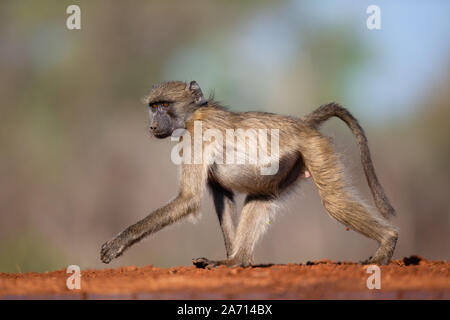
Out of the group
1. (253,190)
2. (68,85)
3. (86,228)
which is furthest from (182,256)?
(253,190)

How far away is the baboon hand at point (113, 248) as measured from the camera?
4.60 m

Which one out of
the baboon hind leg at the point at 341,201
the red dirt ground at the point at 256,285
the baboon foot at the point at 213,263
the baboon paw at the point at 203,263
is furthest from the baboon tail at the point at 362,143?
the baboon paw at the point at 203,263

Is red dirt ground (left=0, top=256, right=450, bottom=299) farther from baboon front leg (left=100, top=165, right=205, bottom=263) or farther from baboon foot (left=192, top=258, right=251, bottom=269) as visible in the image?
baboon foot (left=192, top=258, right=251, bottom=269)

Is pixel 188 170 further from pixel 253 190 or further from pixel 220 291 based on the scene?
pixel 220 291

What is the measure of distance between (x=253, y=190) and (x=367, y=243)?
331 inches

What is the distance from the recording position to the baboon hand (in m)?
4.60

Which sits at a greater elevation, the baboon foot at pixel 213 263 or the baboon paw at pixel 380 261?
the baboon paw at pixel 380 261

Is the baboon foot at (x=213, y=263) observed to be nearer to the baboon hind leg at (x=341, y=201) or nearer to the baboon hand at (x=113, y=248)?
the baboon hand at (x=113, y=248)

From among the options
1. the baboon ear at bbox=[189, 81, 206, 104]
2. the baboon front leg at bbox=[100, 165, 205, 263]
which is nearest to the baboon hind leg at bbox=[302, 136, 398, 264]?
the baboon front leg at bbox=[100, 165, 205, 263]

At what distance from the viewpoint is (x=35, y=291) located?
3.70 metres

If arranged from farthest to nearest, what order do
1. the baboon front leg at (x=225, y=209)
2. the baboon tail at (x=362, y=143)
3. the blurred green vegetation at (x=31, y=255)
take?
the blurred green vegetation at (x=31, y=255), the baboon front leg at (x=225, y=209), the baboon tail at (x=362, y=143)

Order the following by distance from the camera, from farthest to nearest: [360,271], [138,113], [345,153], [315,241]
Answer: [138,113] < [315,241] < [345,153] < [360,271]

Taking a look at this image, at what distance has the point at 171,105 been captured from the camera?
566cm

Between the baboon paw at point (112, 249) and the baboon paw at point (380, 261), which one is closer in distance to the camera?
the baboon paw at point (112, 249)
